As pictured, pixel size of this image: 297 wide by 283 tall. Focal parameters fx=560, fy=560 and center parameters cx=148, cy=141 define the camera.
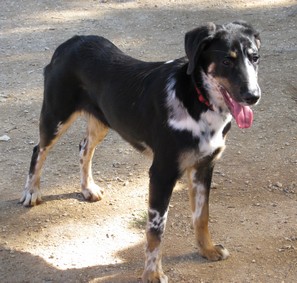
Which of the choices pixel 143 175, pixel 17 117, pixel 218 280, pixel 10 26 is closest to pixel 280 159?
pixel 143 175

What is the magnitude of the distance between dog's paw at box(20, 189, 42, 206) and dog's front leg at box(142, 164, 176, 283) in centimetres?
151

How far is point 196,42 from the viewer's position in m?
3.79

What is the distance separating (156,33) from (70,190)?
14.9 feet

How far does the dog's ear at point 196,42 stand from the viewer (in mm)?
3783

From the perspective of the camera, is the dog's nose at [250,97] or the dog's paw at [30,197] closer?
the dog's nose at [250,97]

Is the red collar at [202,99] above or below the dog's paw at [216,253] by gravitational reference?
above

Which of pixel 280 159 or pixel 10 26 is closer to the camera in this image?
pixel 280 159

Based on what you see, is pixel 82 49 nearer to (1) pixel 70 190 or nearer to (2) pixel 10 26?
(1) pixel 70 190

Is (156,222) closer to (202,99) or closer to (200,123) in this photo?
(200,123)

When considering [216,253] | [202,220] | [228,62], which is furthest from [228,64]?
[216,253]

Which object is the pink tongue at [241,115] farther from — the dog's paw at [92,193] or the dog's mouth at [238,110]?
the dog's paw at [92,193]

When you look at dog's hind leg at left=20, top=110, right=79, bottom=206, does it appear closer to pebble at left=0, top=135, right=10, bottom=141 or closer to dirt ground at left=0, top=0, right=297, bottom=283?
dirt ground at left=0, top=0, right=297, bottom=283

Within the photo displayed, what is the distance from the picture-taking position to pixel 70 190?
5.68 meters

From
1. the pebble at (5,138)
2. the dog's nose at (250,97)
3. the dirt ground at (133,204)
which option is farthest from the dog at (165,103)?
the pebble at (5,138)
